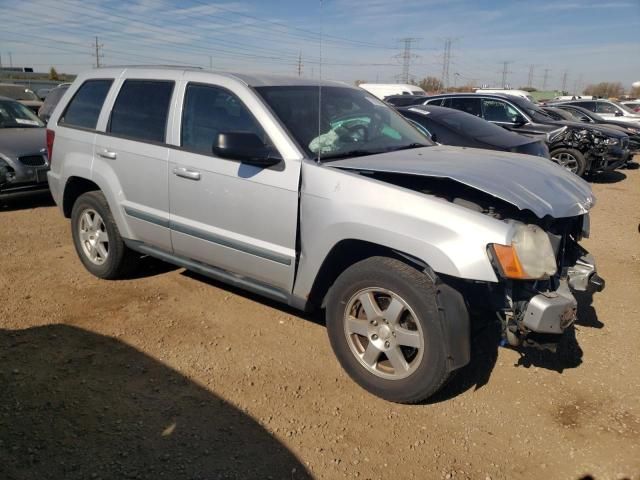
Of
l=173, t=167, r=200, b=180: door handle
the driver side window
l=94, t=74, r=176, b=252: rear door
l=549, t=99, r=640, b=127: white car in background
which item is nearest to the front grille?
l=94, t=74, r=176, b=252: rear door

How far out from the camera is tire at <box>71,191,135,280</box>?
4.73 m

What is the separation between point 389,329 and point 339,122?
1.60m

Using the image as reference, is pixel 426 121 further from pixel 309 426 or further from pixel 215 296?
pixel 309 426

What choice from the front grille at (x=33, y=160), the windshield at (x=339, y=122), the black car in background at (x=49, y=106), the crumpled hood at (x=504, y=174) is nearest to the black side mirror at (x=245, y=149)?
the windshield at (x=339, y=122)

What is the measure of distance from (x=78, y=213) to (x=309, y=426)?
A: 10.3 feet

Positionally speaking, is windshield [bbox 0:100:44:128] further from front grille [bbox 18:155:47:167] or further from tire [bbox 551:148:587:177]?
tire [bbox 551:148:587:177]

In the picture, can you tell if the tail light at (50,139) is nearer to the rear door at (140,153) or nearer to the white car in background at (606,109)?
the rear door at (140,153)

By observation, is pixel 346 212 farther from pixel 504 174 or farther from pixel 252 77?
pixel 252 77

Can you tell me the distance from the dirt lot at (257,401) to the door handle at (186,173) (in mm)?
1136

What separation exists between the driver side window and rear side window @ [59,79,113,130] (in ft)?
28.9

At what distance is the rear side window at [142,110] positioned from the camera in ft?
13.8

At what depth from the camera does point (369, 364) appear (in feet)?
10.8

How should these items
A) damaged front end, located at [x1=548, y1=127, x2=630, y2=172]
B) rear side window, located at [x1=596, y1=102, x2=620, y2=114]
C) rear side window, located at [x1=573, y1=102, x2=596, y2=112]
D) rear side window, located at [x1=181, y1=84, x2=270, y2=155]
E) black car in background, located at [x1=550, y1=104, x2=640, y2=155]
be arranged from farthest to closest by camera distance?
1. rear side window, located at [x1=596, y1=102, x2=620, y2=114]
2. rear side window, located at [x1=573, y1=102, x2=596, y2=112]
3. black car in background, located at [x1=550, y1=104, x2=640, y2=155]
4. damaged front end, located at [x1=548, y1=127, x2=630, y2=172]
5. rear side window, located at [x1=181, y1=84, x2=270, y2=155]

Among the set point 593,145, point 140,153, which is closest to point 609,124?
point 593,145
